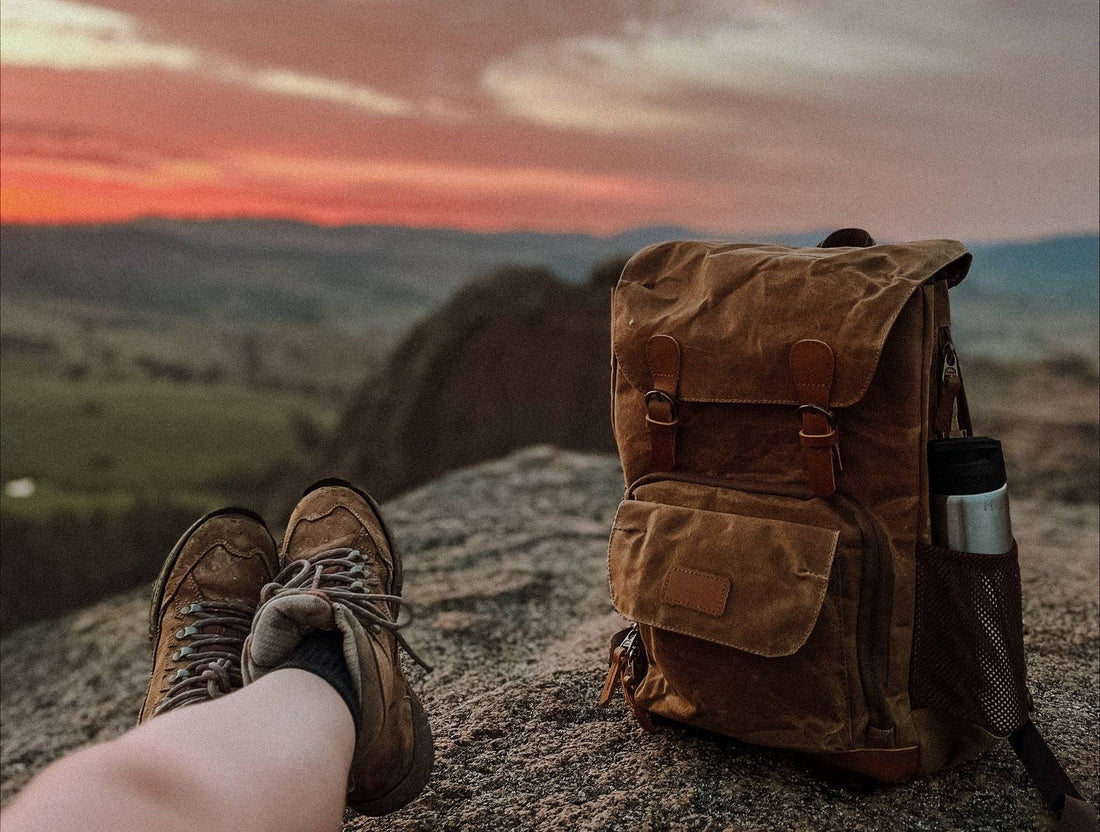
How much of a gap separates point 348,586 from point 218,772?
0.80 m

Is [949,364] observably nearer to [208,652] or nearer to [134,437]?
[208,652]

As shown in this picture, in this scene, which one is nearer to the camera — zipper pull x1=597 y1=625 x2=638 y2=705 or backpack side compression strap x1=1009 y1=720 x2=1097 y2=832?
backpack side compression strap x1=1009 y1=720 x2=1097 y2=832

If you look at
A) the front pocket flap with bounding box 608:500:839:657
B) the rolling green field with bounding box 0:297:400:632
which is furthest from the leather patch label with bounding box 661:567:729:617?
the rolling green field with bounding box 0:297:400:632

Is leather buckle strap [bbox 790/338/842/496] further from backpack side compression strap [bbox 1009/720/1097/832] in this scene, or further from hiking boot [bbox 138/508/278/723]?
hiking boot [bbox 138/508/278/723]

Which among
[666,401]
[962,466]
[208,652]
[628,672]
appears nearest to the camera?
[962,466]

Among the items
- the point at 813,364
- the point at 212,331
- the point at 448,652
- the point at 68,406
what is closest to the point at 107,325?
the point at 212,331

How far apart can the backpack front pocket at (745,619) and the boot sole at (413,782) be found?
1.74ft

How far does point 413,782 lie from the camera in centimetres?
175

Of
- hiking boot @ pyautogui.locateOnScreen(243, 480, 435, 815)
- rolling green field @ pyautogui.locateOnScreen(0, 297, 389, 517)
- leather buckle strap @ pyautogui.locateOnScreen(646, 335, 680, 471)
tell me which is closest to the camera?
hiking boot @ pyautogui.locateOnScreen(243, 480, 435, 815)

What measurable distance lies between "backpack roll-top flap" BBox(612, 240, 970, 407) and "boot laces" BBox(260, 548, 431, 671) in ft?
2.63

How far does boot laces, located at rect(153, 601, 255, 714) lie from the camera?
6.13 feet

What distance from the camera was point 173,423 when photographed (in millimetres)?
12734

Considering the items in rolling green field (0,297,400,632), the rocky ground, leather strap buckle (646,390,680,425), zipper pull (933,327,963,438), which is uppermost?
zipper pull (933,327,963,438)

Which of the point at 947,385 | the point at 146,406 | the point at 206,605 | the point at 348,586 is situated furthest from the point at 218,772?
the point at 146,406
